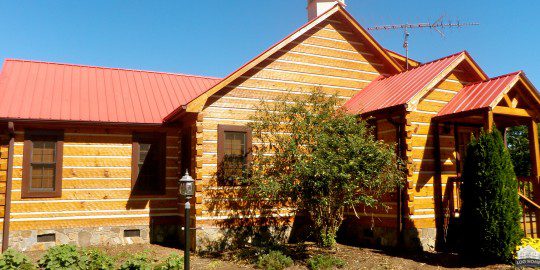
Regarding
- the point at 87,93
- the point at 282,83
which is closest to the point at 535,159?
the point at 282,83

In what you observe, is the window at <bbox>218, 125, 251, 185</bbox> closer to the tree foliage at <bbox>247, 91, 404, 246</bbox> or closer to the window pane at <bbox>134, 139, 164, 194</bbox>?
the tree foliage at <bbox>247, 91, 404, 246</bbox>

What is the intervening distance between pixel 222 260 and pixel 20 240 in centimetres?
580

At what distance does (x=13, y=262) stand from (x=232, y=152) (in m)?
5.95

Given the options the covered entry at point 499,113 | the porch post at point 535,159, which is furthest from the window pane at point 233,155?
the porch post at point 535,159

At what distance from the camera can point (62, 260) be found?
914cm

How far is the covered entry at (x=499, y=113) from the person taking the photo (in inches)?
432

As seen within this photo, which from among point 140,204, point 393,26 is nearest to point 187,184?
point 140,204

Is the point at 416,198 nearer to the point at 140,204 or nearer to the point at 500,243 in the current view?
the point at 500,243

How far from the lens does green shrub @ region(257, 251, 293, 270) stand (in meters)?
9.62

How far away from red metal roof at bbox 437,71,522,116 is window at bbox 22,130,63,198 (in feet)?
→ 35.9

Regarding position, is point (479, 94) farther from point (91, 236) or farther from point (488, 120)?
point (91, 236)

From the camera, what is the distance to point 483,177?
32.9 feet

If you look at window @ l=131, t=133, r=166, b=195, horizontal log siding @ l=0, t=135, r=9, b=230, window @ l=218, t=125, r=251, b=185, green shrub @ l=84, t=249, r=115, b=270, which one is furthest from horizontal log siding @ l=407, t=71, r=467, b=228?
horizontal log siding @ l=0, t=135, r=9, b=230

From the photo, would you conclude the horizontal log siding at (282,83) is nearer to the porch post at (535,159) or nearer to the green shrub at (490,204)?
the green shrub at (490,204)
